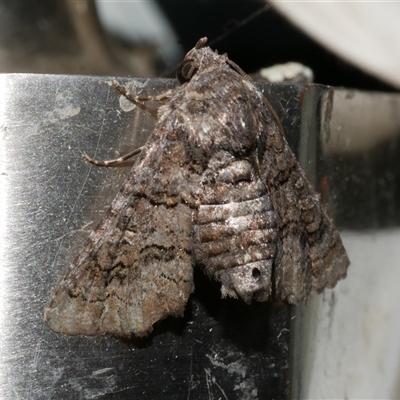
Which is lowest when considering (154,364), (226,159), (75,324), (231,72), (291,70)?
(154,364)

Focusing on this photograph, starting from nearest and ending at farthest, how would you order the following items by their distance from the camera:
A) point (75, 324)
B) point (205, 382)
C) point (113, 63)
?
point (75, 324)
point (205, 382)
point (113, 63)

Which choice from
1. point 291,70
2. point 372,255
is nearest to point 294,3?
point 291,70

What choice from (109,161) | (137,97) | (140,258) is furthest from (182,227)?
(137,97)

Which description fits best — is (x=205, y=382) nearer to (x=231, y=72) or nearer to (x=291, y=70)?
(x=231, y=72)

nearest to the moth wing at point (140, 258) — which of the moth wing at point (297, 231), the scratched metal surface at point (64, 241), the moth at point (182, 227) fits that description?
the moth at point (182, 227)

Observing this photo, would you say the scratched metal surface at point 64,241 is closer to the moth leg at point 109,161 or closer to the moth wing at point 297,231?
the moth leg at point 109,161

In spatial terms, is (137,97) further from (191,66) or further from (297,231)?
(297,231)

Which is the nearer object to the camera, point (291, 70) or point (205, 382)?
point (205, 382)

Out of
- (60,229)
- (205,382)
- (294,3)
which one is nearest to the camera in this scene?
(60,229)
